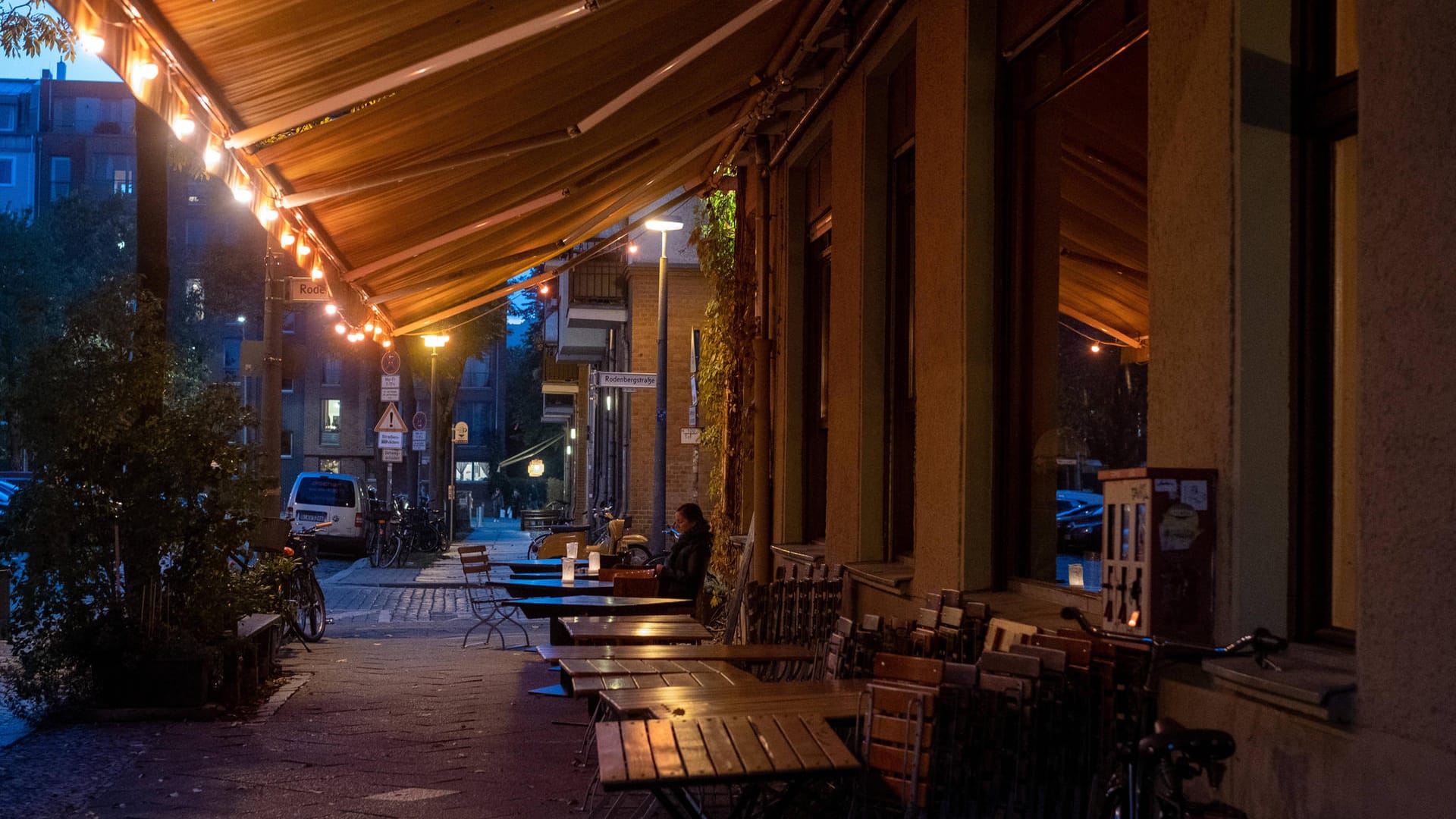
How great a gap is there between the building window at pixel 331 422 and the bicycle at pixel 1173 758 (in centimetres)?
5324

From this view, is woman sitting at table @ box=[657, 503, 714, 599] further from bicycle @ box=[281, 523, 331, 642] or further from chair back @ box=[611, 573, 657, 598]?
bicycle @ box=[281, 523, 331, 642]

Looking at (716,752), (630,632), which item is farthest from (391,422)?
(716,752)

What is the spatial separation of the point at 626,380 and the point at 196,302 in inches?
1472

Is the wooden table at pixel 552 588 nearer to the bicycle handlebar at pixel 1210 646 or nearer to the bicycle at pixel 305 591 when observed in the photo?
the bicycle at pixel 305 591

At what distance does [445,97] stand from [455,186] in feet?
6.19

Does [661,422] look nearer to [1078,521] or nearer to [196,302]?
[1078,521]

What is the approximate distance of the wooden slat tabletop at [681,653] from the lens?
7207 millimetres

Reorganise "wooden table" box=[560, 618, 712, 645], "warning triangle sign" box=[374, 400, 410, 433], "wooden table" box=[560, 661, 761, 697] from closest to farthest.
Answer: "wooden table" box=[560, 661, 761, 697], "wooden table" box=[560, 618, 712, 645], "warning triangle sign" box=[374, 400, 410, 433]

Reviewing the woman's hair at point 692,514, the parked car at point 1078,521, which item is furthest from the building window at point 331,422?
the parked car at point 1078,521

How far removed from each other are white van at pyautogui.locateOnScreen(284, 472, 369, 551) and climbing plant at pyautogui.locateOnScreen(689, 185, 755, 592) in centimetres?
1307

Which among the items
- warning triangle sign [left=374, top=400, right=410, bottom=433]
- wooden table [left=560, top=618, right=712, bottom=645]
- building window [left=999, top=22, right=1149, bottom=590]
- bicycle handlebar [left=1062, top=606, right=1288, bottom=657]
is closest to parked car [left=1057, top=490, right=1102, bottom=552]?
building window [left=999, top=22, right=1149, bottom=590]

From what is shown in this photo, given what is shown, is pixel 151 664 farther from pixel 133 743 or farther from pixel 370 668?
pixel 370 668

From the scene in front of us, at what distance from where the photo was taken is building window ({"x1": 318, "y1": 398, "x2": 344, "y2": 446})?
54625 millimetres

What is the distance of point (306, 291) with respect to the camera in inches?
460
